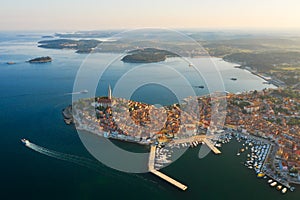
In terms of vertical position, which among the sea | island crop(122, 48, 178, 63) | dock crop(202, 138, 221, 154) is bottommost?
the sea

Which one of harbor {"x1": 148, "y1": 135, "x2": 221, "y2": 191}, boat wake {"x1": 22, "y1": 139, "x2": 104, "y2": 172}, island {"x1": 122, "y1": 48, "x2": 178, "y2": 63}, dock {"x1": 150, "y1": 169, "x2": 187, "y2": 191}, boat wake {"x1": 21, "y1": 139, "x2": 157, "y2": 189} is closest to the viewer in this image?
dock {"x1": 150, "y1": 169, "x2": 187, "y2": 191}

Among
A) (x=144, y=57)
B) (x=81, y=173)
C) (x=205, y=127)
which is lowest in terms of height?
(x=81, y=173)

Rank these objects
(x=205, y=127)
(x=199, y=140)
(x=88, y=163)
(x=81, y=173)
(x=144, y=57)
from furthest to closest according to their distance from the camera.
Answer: (x=144, y=57) → (x=205, y=127) → (x=199, y=140) → (x=88, y=163) → (x=81, y=173)

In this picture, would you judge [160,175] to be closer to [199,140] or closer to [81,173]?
[81,173]

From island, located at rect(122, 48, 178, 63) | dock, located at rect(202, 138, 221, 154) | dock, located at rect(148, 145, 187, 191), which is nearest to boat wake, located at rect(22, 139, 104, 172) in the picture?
dock, located at rect(148, 145, 187, 191)

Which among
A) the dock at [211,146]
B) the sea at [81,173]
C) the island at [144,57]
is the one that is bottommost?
the sea at [81,173]

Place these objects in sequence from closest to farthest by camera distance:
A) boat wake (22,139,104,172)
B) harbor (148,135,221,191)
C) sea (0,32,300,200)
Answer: sea (0,32,300,200) < harbor (148,135,221,191) < boat wake (22,139,104,172)

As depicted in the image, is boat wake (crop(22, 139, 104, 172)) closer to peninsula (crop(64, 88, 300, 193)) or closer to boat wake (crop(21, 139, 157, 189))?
boat wake (crop(21, 139, 157, 189))

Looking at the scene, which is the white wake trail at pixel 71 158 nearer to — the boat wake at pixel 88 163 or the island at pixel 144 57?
the boat wake at pixel 88 163

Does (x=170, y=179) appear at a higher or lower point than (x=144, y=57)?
lower

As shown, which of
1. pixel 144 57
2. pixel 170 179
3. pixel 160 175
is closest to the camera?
pixel 170 179

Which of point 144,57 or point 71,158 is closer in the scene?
point 71,158

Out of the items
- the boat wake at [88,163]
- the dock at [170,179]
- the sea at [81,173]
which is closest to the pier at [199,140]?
the sea at [81,173]

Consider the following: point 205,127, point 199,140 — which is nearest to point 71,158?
point 199,140
